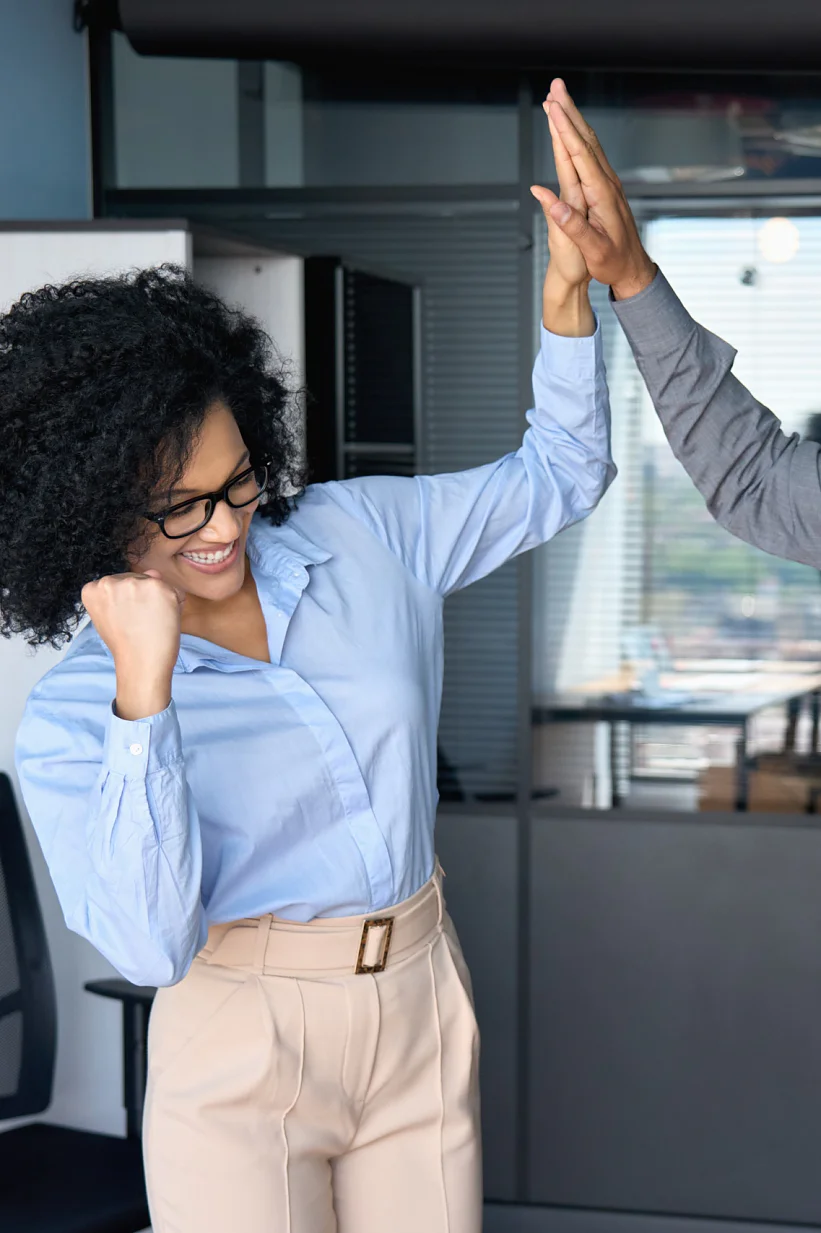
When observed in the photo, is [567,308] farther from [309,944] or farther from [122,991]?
[122,991]

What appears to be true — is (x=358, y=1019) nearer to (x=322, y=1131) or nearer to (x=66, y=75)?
(x=322, y=1131)

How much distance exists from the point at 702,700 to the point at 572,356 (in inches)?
72.9

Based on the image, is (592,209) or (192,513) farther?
(192,513)

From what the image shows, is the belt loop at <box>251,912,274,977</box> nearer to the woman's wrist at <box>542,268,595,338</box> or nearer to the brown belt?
the brown belt

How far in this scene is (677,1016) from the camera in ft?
10.9

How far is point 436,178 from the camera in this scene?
10.9 ft

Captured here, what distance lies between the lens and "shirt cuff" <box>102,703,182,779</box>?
135cm

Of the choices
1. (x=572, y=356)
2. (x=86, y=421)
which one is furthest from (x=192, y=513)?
(x=572, y=356)

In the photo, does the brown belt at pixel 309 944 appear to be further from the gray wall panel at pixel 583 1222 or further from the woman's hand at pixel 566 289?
the gray wall panel at pixel 583 1222

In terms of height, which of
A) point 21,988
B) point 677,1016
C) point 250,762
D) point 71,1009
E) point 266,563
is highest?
point 266,563

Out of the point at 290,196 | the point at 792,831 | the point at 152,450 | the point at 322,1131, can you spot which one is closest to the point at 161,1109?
the point at 322,1131

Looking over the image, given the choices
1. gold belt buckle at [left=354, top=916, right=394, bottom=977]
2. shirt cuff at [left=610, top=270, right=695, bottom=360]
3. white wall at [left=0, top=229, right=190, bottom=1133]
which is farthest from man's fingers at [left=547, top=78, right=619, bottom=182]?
white wall at [left=0, top=229, right=190, bottom=1133]

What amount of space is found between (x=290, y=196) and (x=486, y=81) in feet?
1.88

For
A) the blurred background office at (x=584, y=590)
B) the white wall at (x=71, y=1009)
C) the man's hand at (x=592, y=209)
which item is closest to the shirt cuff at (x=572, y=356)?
the man's hand at (x=592, y=209)
